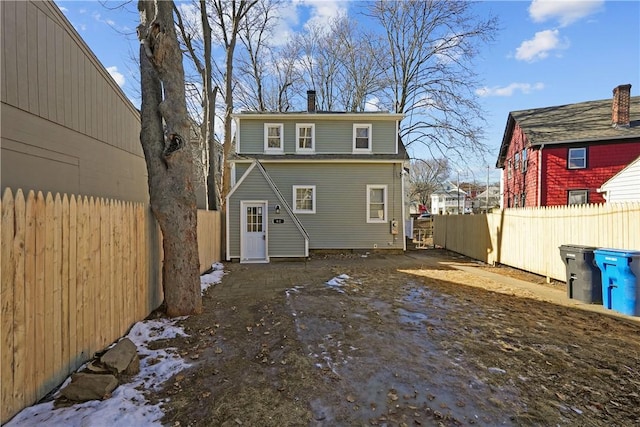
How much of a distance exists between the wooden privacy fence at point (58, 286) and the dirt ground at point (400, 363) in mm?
937

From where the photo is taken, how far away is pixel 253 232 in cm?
1279

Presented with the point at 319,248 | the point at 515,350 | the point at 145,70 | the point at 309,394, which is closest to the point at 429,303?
the point at 515,350

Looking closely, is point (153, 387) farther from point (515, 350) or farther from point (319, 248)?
point (319, 248)

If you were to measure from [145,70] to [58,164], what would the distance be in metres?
2.56

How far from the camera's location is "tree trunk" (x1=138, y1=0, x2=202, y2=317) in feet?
17.2

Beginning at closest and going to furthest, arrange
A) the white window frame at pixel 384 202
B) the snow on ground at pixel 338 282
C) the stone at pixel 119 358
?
the stone at pixel 119 358
the snow on ground at pixel 338 282
the white window frame at pixel 384 202

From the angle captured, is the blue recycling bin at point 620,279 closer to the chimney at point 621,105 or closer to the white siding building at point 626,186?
the white siding building at point 626,186

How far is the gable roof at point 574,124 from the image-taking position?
56.8 feet

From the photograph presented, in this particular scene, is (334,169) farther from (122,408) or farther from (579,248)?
(122,408)

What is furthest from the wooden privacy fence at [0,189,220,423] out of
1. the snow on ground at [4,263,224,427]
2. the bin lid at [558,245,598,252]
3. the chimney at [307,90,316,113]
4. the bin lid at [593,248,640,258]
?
the chimney at [307,90,316,113]

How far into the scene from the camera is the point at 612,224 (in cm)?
701

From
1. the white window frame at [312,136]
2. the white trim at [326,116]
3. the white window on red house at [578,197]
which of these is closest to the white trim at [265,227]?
the white window frame at [312,136]

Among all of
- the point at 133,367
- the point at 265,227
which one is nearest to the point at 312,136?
the point at 265,227

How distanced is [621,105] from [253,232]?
1945 cm
